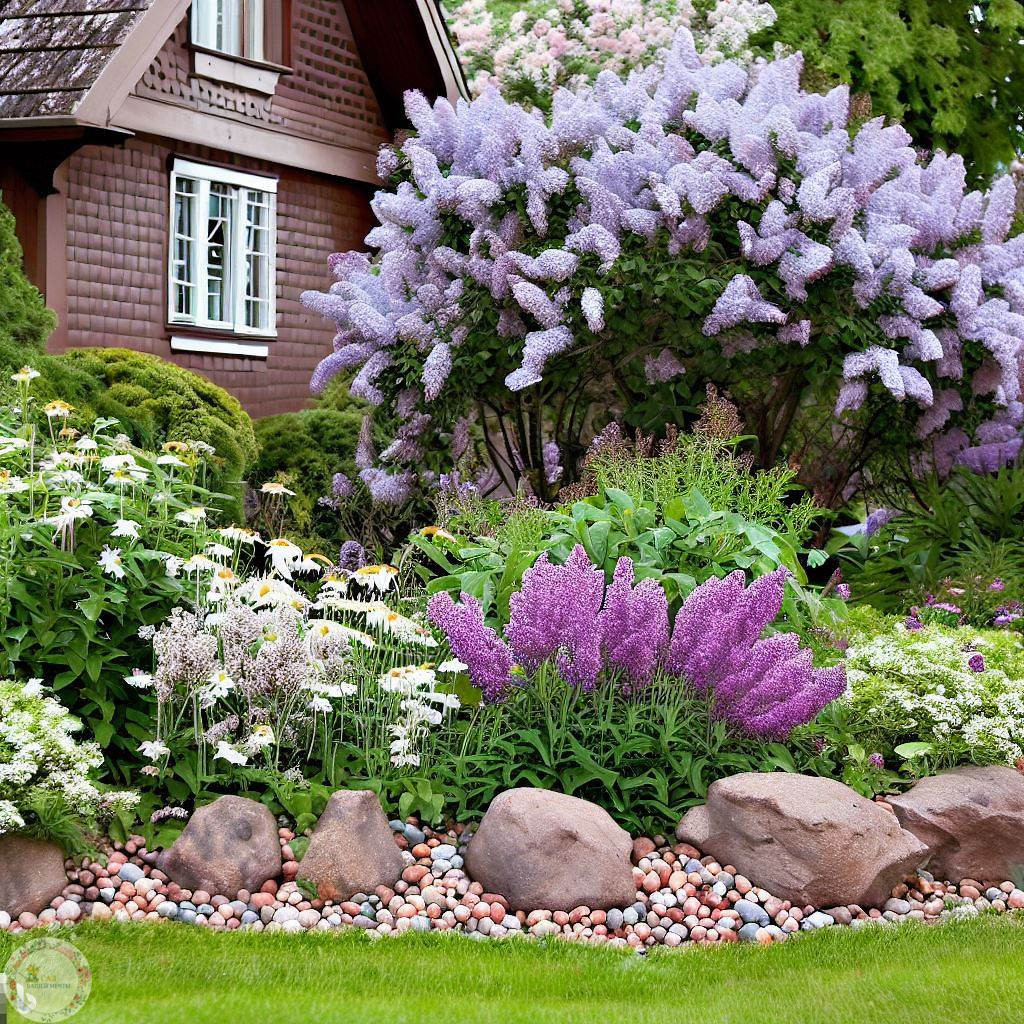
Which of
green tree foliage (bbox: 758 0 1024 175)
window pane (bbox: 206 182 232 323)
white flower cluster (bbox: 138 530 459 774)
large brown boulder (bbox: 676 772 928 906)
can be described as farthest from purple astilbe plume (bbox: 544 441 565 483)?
green tree foliage (bbox: 758 0 1024 175)

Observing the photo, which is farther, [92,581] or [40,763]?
[92,581]

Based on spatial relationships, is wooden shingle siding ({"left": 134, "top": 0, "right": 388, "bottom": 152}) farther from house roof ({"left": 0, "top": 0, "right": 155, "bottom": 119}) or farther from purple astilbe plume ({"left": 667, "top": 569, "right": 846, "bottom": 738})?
purple astilbe plume ({"left": 667, "top": 569, "right": 846, "bottom": 738})

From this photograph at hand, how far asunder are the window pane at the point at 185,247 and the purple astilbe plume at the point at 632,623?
27.5 feet

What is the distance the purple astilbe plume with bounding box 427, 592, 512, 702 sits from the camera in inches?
197

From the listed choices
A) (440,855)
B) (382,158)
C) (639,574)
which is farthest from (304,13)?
(440,855)

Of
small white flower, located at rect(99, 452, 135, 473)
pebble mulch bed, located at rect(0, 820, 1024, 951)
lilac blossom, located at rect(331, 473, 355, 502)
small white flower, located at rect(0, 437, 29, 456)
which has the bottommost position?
pebble mulch bed, located at rect(0, 820, 1024, 951)

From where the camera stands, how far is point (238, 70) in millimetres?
12820

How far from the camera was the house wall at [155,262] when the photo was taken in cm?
1159

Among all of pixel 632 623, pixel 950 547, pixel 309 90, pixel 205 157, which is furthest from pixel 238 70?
pixel 632 623

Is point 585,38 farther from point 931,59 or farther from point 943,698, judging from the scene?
point 943,698

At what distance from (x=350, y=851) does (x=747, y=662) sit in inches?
62.5

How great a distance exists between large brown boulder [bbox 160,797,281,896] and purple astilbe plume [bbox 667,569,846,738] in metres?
1.61

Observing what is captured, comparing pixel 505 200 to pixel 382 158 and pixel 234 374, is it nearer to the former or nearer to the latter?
pixel 382 158

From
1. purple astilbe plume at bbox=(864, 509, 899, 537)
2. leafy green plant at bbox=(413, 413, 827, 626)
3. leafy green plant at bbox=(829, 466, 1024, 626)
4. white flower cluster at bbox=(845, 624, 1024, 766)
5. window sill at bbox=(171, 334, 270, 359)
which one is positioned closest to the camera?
white flower cluster at bbox=(845, 624, 1024, 766)
